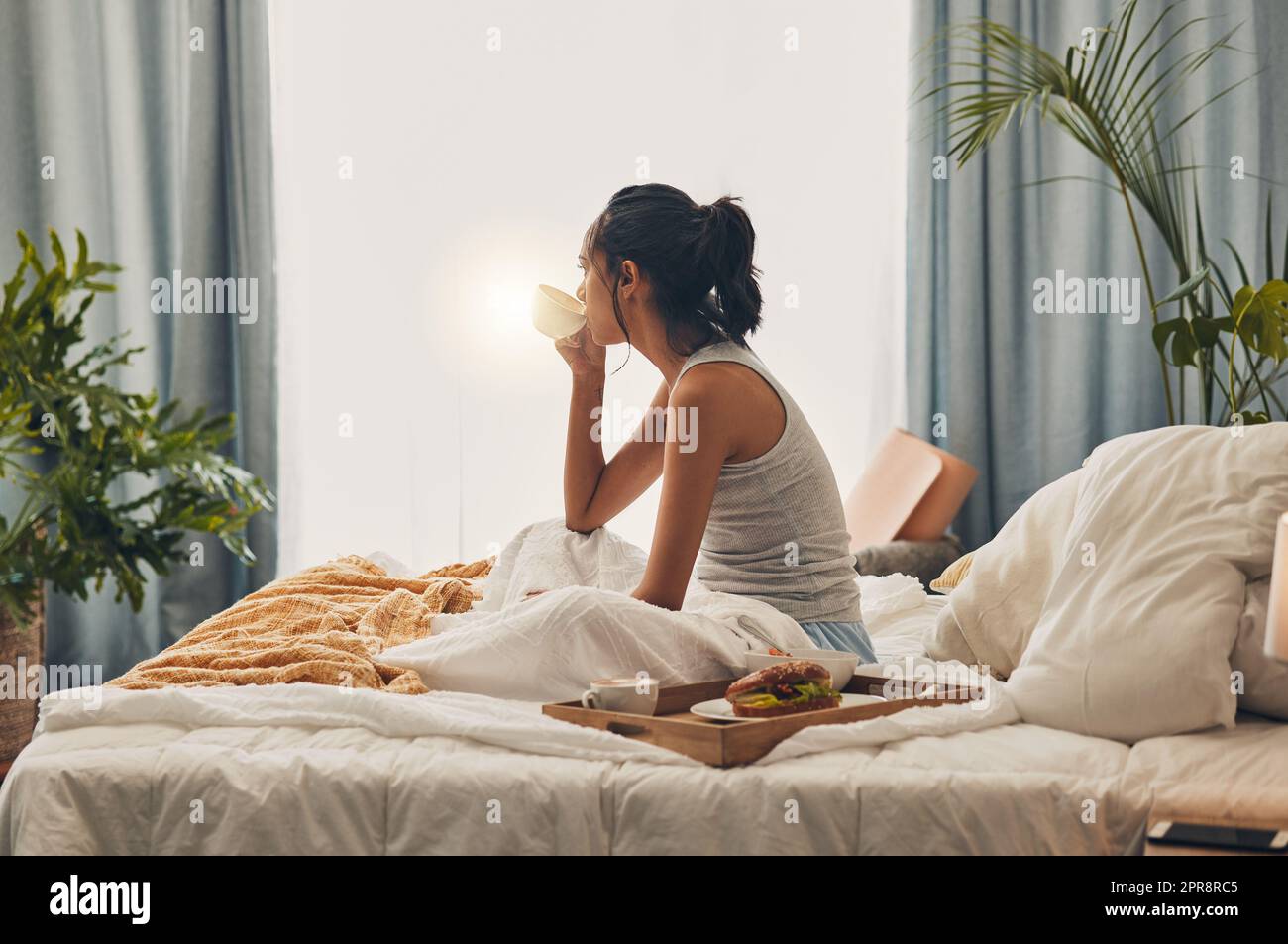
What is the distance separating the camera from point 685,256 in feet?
6.13

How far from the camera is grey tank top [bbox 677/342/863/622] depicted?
180 centimetres

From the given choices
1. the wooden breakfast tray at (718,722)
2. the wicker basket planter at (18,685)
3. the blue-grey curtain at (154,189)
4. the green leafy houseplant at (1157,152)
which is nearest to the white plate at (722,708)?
the wooden breakfast tray at (718,722)

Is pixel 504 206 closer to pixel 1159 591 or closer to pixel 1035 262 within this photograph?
pixel 1035 262

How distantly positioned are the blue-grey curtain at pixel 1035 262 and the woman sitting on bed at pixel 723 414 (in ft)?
6.63

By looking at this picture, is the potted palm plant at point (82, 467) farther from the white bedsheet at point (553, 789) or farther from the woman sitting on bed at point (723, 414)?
the woman sitting on bed at point (723, 414)

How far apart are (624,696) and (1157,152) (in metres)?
2.27

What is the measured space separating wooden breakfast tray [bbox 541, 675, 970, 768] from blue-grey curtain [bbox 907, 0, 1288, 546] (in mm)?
2409

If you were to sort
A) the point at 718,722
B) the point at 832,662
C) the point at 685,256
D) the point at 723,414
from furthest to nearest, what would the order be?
the point at 685,256 → the point at 723,414 → the point at 832,662 → the point at 718,722

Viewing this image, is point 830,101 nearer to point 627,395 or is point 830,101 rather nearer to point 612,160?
point 612,160

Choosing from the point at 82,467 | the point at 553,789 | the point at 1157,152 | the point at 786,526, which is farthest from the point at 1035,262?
the point at 82,467

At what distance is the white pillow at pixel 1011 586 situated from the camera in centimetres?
A: 157

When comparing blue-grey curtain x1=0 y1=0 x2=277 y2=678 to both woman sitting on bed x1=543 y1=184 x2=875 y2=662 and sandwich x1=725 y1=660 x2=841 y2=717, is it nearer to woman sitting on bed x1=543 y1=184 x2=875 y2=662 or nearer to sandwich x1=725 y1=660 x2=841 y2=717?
woman sitting on bed x1=543 y1=184 x2=875 y2=662

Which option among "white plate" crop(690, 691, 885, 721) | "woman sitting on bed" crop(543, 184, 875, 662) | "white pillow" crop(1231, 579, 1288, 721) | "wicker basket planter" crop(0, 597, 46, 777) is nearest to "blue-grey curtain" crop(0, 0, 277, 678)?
"wicker basket planter" crop(0, 597, 46, 777)

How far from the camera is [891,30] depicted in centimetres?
399
